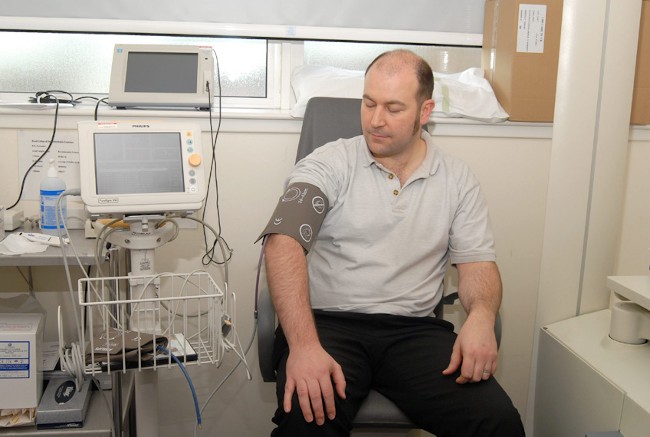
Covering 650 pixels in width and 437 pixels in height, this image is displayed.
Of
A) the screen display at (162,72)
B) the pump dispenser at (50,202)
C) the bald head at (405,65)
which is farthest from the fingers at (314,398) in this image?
the screen display at (162,72)

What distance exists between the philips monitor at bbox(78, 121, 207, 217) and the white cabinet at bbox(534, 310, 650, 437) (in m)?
0.98

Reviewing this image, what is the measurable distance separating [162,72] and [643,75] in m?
1.49

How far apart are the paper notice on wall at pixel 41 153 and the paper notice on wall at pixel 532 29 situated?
4.58ft

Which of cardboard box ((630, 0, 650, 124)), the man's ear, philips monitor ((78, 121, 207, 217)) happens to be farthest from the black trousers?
cardboard box ((630, 0, 650, 124))

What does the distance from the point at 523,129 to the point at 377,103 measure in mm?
706

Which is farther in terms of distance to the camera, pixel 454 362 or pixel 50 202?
pixel 50 202

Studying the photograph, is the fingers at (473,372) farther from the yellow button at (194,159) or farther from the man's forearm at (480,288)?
the yellow button at (194,159)

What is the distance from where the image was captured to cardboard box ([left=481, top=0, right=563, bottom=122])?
2.05m

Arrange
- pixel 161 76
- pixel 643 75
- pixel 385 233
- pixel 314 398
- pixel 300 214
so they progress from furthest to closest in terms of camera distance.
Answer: pixel 643 75 < pixel 161 76 < pixel 385 233 < pixel 300 214 < pixel 314 398

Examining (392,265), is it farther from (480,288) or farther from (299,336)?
(299,336)

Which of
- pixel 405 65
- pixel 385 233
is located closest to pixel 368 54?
pixel 405 65

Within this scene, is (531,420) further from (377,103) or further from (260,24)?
(260,24)

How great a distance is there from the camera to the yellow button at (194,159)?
1549 mm

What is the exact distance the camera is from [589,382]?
A: 4.99ft
